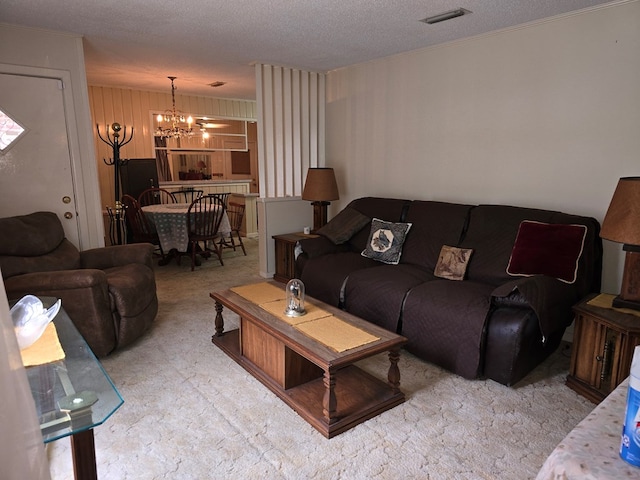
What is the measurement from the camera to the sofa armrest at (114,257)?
11.2ft

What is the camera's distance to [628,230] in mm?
2117

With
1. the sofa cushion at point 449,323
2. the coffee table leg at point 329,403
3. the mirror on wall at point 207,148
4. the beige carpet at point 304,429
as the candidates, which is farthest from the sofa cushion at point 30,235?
the mirror on wall at point 207,148

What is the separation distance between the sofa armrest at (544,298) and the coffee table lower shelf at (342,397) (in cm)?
88

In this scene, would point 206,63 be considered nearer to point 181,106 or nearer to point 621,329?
point 181,106

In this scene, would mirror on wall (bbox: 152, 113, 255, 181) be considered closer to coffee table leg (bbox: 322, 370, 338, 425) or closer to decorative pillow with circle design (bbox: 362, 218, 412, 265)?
decorative pillow with circle design (bbox: 362, 218, 412, 265)

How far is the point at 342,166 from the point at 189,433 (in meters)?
3.55

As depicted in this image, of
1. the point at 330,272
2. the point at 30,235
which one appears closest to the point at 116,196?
the point at 30,235

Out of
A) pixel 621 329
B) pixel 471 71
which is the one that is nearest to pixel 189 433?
pixel 621 329

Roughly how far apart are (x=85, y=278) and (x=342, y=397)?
5.89ft

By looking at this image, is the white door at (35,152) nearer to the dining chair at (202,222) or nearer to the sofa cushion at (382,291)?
the dining chair at (202,222)

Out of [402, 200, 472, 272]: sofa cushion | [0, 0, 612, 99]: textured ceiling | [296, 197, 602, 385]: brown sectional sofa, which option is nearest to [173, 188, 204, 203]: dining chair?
[0, 0, 612, 99]: textured ceiling

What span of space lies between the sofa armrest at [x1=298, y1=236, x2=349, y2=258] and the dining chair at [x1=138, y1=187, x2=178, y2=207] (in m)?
3.07

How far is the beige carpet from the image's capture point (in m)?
1.84

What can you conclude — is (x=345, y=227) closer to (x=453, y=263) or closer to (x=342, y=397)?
(x=453, y=263)
